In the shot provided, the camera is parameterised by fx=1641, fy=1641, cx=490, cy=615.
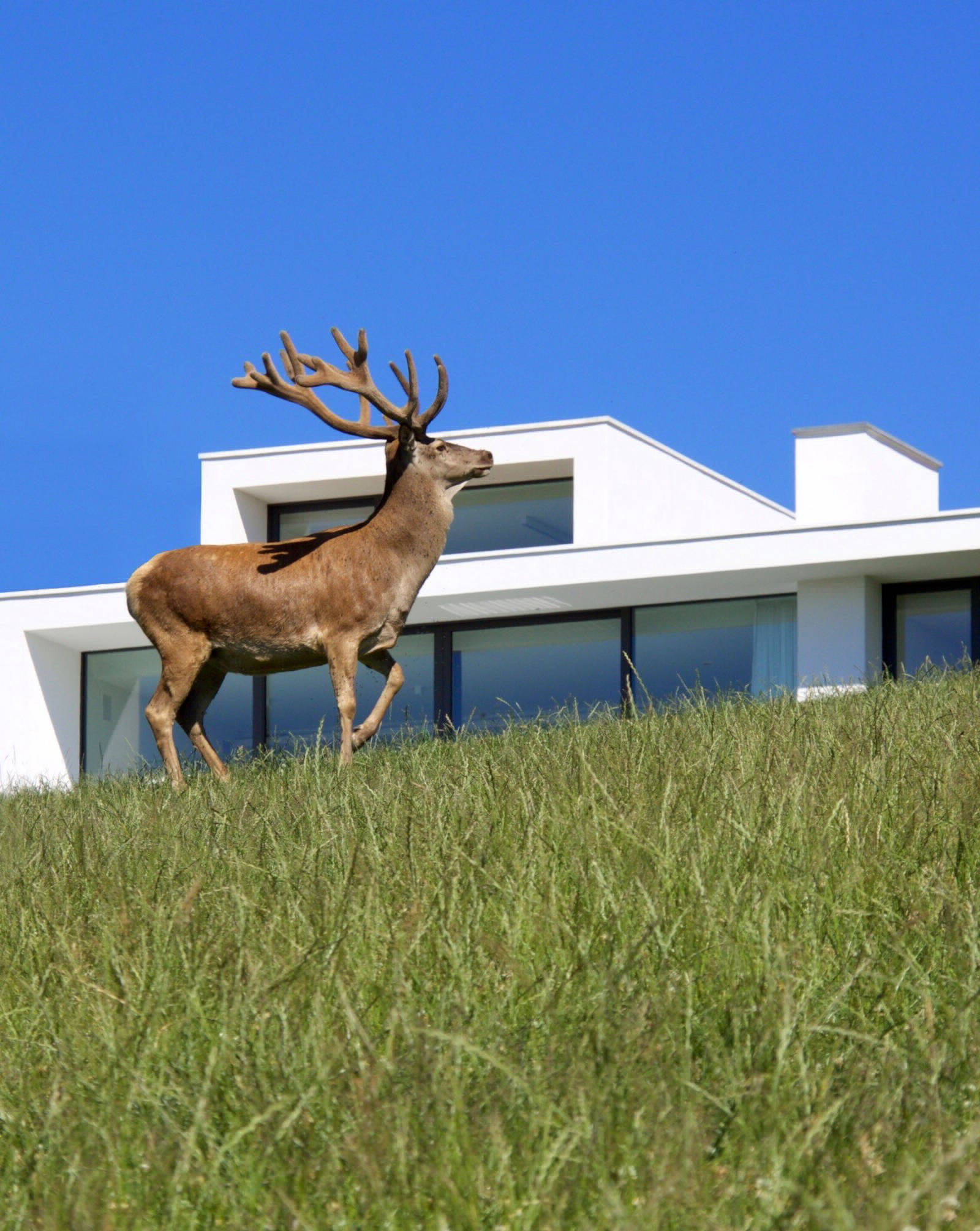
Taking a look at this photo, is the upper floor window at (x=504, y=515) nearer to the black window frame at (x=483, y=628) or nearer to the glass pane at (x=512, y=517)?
the glass pane at (x=512, y=517)

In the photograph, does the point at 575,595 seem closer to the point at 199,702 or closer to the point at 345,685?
the point at 199,702

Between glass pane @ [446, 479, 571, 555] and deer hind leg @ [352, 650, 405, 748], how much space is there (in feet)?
42.0

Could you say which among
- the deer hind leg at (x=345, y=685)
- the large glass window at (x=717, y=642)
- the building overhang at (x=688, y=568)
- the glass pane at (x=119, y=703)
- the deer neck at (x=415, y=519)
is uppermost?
the deer neck at (x=415, y=519)

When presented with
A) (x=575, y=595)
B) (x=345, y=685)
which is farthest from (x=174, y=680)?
(x=575, y=595)

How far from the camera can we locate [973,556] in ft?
61.9

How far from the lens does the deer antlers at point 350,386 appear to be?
10102mm

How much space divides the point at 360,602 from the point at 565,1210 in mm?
7083

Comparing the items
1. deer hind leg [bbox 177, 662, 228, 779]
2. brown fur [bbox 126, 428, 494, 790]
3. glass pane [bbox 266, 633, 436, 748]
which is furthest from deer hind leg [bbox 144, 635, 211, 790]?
glass pane [bbox 266, 633, 436, 748]

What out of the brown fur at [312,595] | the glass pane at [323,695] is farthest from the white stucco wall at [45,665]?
the brown fur at [312,595]

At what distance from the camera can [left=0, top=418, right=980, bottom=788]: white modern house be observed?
64.7ft

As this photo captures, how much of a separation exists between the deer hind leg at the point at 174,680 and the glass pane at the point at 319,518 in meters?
13.8

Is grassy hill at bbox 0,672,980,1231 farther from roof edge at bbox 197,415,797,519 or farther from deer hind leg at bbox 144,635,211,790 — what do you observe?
roof edge at bbox 197,415,797,519

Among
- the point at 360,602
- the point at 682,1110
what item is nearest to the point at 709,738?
the point at 360,602

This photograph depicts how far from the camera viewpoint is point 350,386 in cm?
1038
